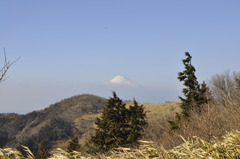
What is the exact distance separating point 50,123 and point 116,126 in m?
42.4

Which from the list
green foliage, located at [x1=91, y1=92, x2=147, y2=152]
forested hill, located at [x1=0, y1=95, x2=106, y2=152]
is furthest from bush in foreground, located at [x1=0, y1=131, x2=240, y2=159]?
forested hill, located at [x1=0, y1=95, x2=106, y2=152]

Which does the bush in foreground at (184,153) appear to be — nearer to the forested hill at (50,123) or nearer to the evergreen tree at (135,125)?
the evergreen tree at (135,125)

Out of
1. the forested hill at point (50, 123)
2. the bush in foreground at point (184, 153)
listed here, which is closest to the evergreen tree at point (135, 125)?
the bush in foreground at point (184, 153)

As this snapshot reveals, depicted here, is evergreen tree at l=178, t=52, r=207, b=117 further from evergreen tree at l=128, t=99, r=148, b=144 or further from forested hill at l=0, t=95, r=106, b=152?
forested hill at l=0, t=95, r=106, b=152

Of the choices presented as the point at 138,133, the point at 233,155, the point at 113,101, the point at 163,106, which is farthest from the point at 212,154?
the point at 163,106

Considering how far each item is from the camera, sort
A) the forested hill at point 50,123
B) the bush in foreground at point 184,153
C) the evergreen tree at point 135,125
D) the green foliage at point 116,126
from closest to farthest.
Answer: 1. the bush in foreground at point 184,153
2. the evergreen tree at point 135,125
3. the green foliage at point 116,126
4. the forested hill at point 50,123

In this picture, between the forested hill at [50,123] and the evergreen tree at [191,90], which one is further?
the forested hill at [50,123]

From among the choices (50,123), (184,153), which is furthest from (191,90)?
(50,123)

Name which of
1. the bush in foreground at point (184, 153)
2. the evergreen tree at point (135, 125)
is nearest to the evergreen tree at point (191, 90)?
the evergreen tree at point (135, 125)

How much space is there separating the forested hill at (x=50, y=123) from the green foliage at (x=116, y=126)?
26838 millimetres

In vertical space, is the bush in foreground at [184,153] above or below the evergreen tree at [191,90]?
below

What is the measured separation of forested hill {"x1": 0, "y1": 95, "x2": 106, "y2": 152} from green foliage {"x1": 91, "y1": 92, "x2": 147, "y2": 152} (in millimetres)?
26838

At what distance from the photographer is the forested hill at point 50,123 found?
2459 inches

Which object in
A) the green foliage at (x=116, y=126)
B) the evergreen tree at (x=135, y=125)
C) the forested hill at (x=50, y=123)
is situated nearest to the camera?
the evergreen tree at (x=135, y=125)
